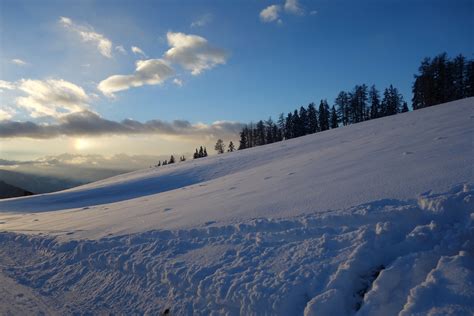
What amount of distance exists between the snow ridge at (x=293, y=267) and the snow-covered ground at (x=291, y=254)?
2 centimetres

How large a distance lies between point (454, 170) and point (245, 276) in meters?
5.73

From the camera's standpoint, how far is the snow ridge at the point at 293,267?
422 centimetres

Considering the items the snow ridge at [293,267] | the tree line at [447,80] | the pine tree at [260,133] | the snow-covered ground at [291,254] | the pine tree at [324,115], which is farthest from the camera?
the pine tree at [260,133]

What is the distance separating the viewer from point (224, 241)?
659 centimetres

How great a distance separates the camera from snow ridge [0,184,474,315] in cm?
422

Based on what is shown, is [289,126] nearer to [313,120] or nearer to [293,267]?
[313,120]

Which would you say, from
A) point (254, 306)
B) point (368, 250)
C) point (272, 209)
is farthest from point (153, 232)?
point (368, 250)

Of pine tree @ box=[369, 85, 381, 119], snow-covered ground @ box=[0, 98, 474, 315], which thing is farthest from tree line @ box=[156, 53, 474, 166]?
snow-covered ground @ box=[0, 98, 474, 315]

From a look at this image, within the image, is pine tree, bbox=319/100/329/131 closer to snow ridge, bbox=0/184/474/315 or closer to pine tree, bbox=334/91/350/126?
pine tree, bbox=334/91/350/126

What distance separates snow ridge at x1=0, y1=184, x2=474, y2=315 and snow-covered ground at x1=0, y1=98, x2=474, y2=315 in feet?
0.07

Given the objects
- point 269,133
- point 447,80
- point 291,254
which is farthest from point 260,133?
point 291,254

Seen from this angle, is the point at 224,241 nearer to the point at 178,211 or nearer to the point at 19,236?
the point at 178,211

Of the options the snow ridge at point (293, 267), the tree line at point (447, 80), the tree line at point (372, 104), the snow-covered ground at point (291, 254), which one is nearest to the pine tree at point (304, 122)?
the tree line at point (372, 104)

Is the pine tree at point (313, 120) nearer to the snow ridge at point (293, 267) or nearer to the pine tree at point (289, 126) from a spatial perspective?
the pine tree at point (289, 126)
